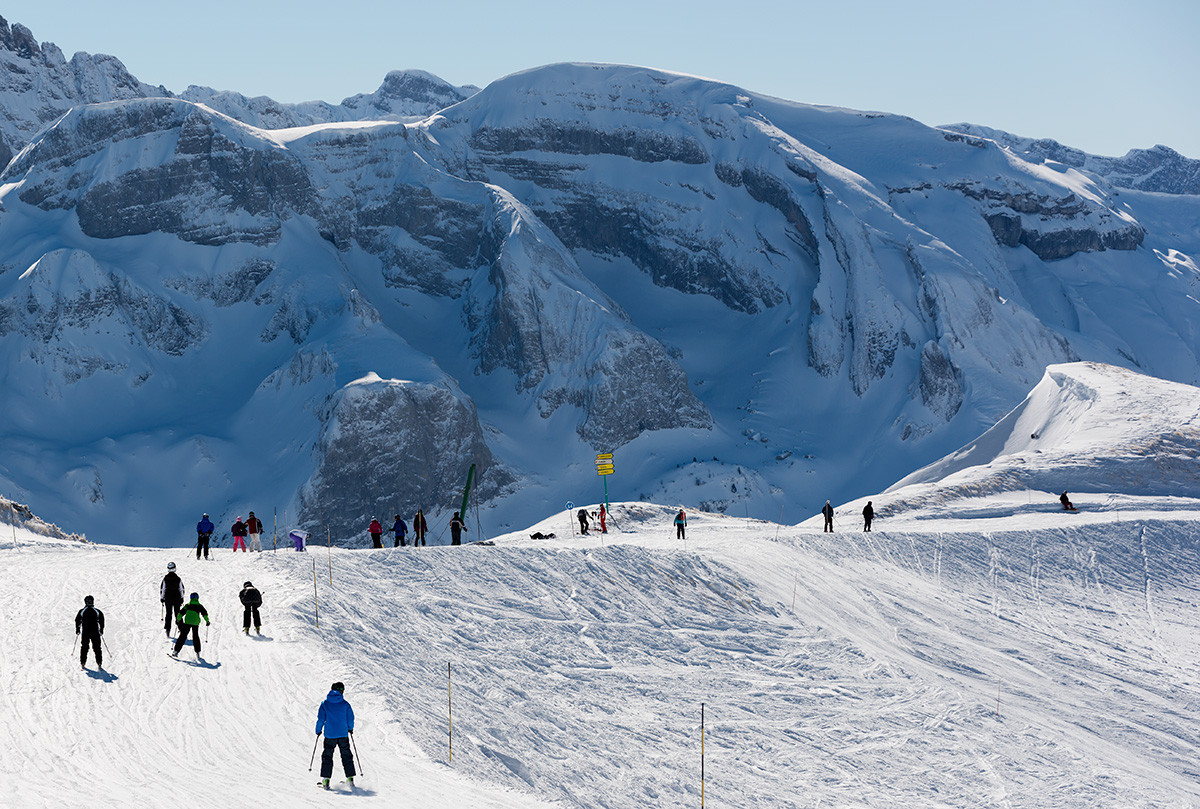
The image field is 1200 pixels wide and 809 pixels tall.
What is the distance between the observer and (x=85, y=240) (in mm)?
123812

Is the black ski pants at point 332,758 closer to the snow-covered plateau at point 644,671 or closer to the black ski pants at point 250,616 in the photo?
the snow-covered plateau at point 644,671

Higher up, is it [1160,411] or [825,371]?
[825,371]

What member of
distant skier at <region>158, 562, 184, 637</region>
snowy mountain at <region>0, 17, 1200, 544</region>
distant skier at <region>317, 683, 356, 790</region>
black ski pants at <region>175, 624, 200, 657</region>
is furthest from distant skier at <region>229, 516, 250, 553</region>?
snowy mountain at <region>0, 17, 1200, 544</region>

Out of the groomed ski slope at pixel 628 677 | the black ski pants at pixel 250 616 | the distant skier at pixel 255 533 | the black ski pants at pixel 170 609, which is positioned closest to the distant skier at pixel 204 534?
the groomed ski slope at pixel 628 677

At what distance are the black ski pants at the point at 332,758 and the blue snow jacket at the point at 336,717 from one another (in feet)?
0.39

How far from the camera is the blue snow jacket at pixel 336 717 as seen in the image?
61.6ft

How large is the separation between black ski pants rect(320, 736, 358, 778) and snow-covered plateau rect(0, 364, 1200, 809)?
0.38 meters

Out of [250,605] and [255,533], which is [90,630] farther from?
[255,533]

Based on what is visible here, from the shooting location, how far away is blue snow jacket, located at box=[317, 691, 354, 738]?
61.6 feet

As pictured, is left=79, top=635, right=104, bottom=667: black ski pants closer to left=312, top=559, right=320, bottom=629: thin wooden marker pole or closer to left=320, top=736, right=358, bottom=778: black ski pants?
left=312, top=559, right=320, bottom=629: thin wooden marker pole

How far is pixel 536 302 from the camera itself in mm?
121438

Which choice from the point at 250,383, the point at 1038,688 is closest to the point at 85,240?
the point at 250,383

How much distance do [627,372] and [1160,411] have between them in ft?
193

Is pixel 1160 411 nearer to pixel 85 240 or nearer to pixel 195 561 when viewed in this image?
pixel 195 561
